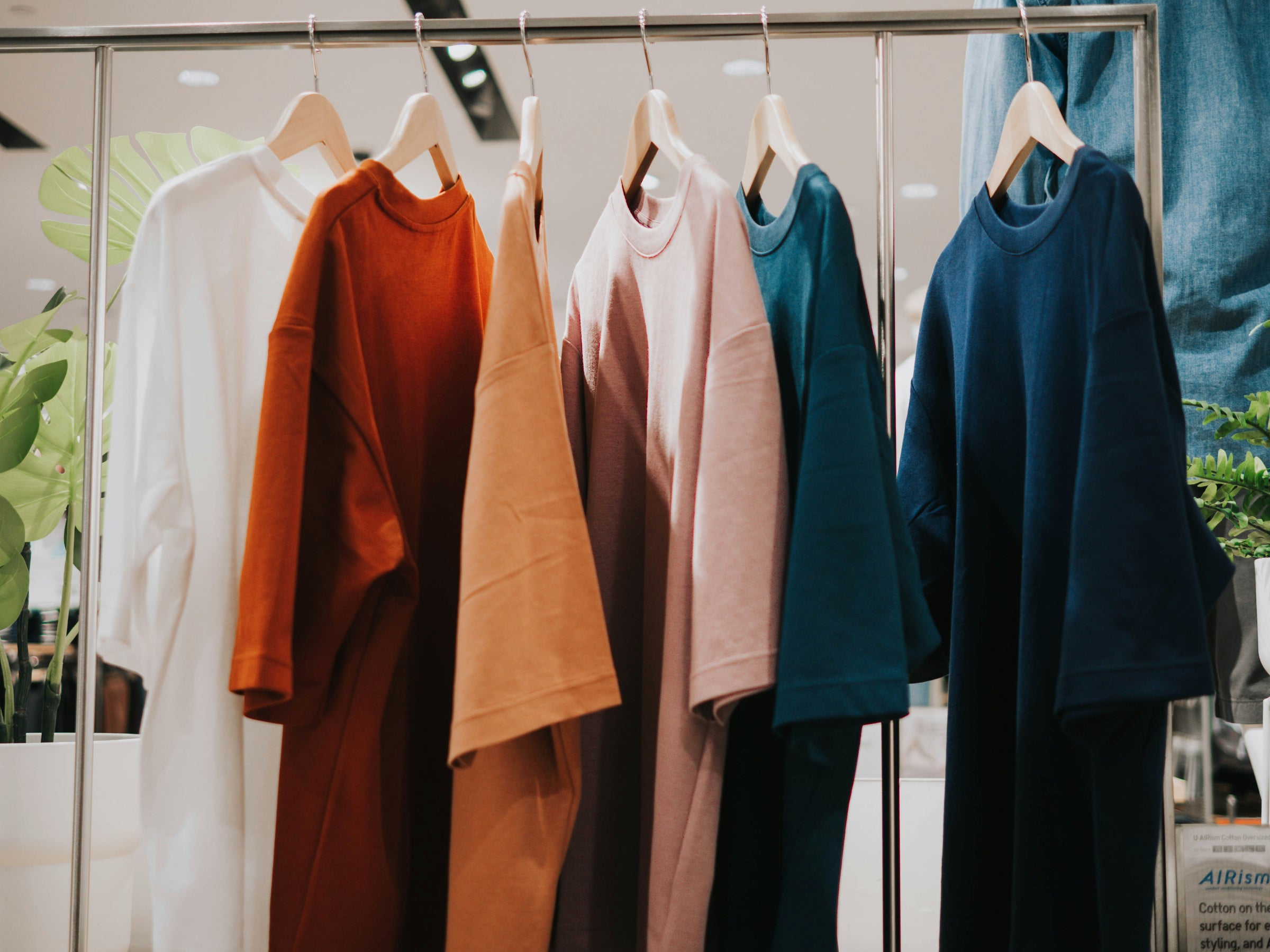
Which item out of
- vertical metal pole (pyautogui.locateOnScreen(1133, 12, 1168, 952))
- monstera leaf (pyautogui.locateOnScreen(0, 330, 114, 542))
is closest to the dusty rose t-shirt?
vertical metal pole (pyautogui.locateOnScreen(1133, 12, 1168, 952))

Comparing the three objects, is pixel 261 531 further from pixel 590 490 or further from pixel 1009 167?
pixel 1009 167

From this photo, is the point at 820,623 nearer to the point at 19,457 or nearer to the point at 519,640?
the point at 519,640

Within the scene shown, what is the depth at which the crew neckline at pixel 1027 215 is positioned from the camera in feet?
2.59

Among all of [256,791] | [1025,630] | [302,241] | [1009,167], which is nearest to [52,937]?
[256,791]

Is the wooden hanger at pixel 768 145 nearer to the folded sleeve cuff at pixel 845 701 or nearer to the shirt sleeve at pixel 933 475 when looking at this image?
the shirt sleeve at pixel 933 475

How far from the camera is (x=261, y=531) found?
70cm

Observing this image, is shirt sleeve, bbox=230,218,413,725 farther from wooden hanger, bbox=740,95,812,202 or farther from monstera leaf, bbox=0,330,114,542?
monstera leaf, bbox=0,330,114,542

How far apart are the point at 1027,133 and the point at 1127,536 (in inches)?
16.6

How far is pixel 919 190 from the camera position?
4.10 meters

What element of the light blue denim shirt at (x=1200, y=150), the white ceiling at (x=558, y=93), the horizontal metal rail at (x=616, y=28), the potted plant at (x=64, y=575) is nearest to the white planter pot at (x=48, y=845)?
the potted plant at (x=64, y=575)

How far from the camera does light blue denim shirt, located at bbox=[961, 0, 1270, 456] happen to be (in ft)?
4.11

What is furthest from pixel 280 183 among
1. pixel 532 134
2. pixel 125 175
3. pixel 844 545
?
pixel 125 175

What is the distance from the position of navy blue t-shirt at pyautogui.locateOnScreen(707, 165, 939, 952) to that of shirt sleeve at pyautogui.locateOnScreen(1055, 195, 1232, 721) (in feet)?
0.37

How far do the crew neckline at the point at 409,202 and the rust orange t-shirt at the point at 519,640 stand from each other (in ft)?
0.51
